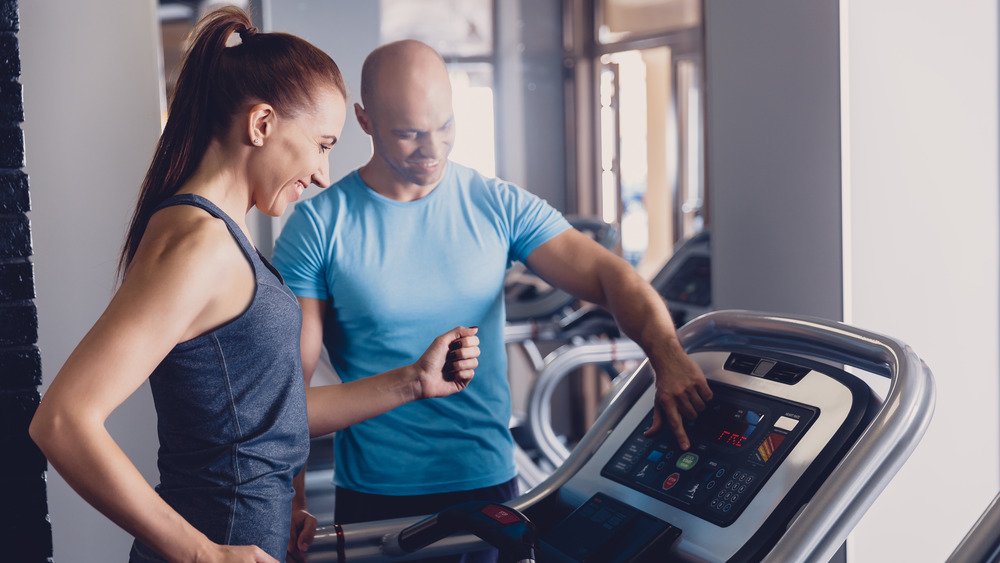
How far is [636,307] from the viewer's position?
5.17ft

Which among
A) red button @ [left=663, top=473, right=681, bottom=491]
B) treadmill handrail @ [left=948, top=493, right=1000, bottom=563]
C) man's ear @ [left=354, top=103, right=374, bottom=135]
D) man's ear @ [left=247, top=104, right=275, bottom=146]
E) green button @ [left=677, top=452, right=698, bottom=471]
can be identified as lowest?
red button @ [left=663, top=473, right=681, bottom=491]

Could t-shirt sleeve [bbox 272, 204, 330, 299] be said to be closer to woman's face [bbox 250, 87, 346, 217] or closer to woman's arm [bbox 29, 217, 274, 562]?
→ woman's face [bbox 250, 87, 346, 217]

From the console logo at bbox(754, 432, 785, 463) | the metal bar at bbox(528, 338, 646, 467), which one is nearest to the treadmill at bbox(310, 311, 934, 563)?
the console logo at bbox(754, 432, 785, 463)

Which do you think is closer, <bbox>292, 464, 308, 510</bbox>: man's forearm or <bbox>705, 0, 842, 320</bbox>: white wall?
<bbox>292, 464, 308, 510</bbox>: man's forearm

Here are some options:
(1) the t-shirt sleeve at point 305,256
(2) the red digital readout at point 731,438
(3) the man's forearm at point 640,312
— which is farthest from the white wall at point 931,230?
(1) the t-shirt sleeve at point 305,256

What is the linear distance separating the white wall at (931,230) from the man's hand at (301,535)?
95 cm

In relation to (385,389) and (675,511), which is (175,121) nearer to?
(385,389)

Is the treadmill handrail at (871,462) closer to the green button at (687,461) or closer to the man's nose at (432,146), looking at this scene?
the green button at (687,461)

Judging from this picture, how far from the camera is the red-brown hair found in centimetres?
113

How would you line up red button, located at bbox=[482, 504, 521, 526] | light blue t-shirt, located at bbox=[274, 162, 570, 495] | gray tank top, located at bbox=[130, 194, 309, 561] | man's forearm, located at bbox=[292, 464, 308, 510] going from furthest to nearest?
light blue t-shirt, located at bbox=[274, 162, 570, 495]
man's forearm, located at bbox=[292, 464, 308, 510]
red button, located at bbox=[482, 504, 521, 526]
gray tank top, located at bbox=[130, 194, 309, 561]

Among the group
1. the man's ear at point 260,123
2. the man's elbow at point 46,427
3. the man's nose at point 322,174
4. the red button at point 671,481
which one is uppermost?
the man's ear at point 260,123

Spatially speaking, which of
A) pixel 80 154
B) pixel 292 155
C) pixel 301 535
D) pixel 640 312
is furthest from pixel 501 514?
pixel 80 154

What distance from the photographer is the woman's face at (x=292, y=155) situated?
1.13 m

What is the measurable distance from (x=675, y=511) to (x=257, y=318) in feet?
2.01
